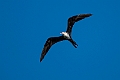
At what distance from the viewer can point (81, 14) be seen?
3425cm

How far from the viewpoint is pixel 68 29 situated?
34.7m

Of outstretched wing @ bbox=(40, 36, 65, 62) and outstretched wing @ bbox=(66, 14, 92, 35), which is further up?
outstretched wing @ bbox=(66, 14, 92, 35)

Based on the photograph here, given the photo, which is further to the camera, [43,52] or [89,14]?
[43,52]

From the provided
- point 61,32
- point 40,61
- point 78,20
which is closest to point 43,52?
point 40,61

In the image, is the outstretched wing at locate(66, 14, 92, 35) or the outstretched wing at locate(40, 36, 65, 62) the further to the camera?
the outstretched wing at locate(40, 36, 65, 62)

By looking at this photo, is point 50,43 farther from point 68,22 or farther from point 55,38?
point 68,22

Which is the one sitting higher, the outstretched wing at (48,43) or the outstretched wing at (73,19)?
the outstretched wing at (73,19)

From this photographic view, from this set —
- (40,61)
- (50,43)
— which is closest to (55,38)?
(50,43)

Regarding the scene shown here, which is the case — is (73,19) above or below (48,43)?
above

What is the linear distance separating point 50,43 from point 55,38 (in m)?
0.94

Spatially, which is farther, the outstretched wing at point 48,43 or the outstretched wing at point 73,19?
the outstretched wing at point 48,43

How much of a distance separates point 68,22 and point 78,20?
1175 millimetres

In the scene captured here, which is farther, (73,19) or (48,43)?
(48,43)

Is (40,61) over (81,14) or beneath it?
beneath
